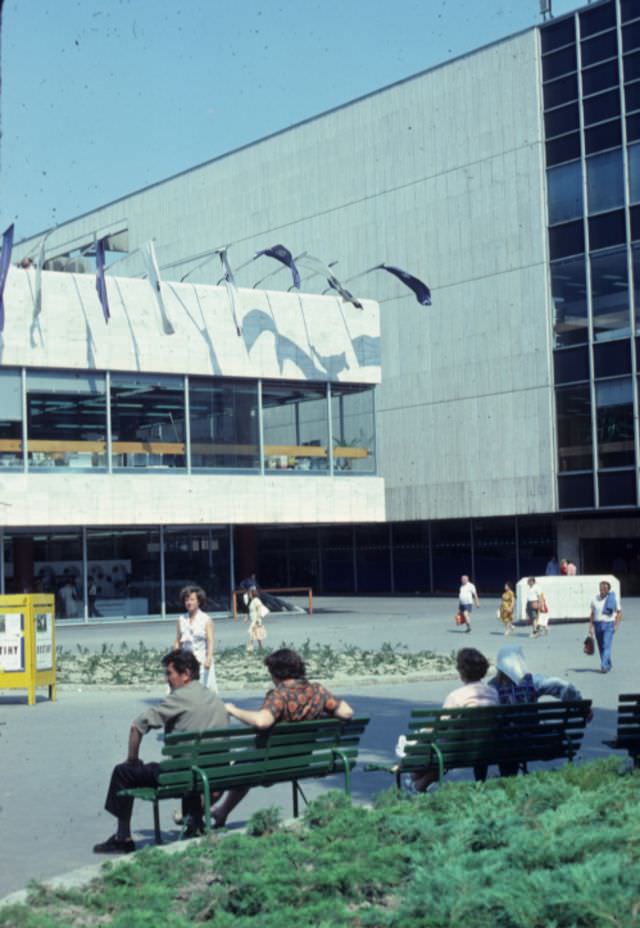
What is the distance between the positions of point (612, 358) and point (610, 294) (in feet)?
6.92

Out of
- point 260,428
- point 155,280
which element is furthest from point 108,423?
point 260,428

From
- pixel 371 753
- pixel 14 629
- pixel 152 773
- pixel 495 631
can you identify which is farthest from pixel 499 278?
pixel 152 773

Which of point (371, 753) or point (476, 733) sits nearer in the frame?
point (476, 733)

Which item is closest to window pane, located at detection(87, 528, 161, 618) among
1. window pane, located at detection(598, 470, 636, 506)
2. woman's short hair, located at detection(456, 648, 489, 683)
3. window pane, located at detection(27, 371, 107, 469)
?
window pane, located at detection(27, 371, 107, 469)

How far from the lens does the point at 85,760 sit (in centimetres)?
1419

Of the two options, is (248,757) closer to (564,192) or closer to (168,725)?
(168,725)

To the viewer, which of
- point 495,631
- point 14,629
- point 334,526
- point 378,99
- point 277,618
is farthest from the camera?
point 334,526

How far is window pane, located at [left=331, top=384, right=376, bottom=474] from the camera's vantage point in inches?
1909

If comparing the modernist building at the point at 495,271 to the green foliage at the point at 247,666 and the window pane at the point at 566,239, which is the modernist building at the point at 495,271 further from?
the green foliage at the point at 247,666

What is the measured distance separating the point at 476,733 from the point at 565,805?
187cm

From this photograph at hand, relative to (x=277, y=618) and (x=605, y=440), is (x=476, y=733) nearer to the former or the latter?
(x=277, y=618)

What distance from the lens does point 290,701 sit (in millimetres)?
10188

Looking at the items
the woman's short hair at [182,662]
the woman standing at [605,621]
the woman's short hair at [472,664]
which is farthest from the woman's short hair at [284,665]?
the woman standing at [605,621]

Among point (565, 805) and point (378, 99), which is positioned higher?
point (378, 99)
